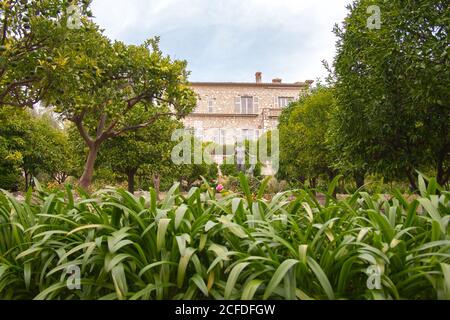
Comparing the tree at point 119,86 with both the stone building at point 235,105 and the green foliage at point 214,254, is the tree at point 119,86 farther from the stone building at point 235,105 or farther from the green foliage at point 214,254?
the stone building at point 235,105

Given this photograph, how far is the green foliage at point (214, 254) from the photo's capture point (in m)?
2.02

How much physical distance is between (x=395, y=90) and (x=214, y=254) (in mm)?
6979

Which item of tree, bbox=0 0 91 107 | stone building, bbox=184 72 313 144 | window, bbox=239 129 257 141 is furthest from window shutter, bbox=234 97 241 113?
tree, bbox=0 0 91 107

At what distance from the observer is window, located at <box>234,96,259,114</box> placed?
39938mm

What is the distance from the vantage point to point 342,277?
6.71 ft

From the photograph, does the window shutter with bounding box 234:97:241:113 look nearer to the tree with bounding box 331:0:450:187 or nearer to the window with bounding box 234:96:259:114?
the window with bounding box 234:96:259:114

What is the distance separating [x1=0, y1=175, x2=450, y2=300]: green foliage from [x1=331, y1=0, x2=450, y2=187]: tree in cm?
521

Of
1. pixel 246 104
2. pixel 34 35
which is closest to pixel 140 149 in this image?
pixel 34 35

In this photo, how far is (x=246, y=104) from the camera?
131 feet

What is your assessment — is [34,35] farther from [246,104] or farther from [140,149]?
[246,104]

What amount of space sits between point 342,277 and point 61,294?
5.10 ft
